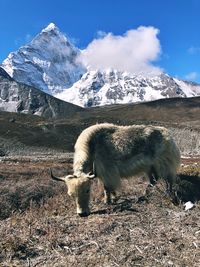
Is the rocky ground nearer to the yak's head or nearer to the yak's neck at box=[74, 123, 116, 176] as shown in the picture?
the yak's head

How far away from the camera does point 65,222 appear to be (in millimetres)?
8906

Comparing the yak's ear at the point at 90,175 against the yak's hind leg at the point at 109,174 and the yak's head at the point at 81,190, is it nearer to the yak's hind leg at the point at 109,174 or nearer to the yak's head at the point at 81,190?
the yak's head at the point at 81,190

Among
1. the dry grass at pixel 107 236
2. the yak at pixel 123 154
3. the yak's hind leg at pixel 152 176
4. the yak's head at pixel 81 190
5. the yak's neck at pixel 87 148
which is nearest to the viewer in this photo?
the dry grass at pixel 107 236

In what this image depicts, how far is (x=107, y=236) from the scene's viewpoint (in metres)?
7.98

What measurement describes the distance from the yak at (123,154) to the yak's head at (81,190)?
519mm

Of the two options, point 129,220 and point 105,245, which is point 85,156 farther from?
point 105,245

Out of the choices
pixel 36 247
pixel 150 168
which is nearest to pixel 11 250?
pixel 36 247

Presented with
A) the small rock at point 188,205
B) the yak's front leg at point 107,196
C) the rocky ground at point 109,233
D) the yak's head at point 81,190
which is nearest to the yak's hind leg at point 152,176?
the rocky ground at point 109,233

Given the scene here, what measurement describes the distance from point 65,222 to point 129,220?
1205 mm

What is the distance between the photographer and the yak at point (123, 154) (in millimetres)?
11320

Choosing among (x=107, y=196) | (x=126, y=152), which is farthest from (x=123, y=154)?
(x=107, y=196)

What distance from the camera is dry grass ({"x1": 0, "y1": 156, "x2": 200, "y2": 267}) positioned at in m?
7.01

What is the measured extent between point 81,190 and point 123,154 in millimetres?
2124

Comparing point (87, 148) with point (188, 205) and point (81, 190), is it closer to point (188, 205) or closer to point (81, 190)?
point (81, 190)
